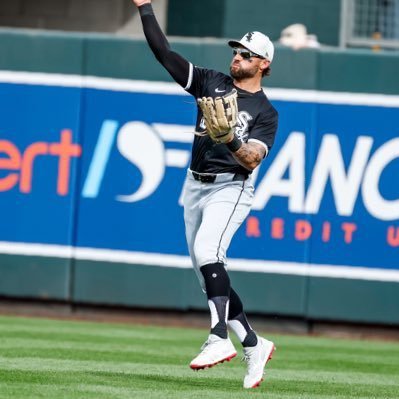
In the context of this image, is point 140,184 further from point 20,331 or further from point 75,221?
point 20,331

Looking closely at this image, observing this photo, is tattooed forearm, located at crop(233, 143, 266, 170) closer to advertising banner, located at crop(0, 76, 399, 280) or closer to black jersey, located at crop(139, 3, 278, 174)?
black jersey, located at crop(139, 3, 278, 174)

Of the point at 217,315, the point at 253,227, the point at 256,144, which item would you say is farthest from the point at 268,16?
the point at 217,315

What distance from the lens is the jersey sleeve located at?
6906 millimetres

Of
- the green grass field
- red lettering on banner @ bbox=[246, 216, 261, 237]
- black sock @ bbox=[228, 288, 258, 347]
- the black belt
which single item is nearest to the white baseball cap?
the black belt

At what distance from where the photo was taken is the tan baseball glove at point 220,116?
21.2 feet

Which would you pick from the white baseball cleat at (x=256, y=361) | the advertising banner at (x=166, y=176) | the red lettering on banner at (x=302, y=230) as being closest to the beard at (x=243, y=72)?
the white baseball cleat at (x=256, y=361)

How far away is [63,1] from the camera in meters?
15.4

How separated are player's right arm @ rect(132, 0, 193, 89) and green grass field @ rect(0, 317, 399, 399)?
1.76 meters

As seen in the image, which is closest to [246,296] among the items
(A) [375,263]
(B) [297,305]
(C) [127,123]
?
(B) [297,305]

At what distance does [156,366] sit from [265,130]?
1.87 m

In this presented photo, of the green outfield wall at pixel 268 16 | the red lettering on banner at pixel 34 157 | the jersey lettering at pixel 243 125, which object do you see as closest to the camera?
the jersey lettering at pixel 243 125

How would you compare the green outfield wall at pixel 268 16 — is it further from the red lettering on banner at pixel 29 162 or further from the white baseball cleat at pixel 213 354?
the white baseball cleat at pixel 213 354

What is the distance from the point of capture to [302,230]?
11.5 meters

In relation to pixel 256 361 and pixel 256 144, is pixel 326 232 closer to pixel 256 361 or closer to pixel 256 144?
pixel 256 361
